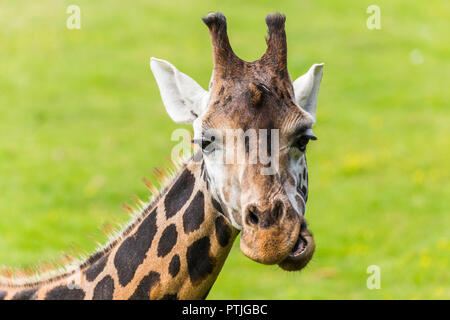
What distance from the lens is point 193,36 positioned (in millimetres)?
28797

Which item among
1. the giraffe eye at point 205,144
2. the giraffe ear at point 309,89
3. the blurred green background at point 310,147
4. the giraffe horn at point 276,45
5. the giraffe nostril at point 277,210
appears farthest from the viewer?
the blurred green background at point 310,147

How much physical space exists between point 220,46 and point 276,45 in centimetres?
45

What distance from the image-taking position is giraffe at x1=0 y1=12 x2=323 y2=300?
231 inches

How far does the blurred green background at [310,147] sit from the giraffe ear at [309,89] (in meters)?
7.75

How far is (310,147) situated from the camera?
802 inches

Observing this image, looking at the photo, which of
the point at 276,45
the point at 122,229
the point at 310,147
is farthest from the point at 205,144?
the point at 310,147

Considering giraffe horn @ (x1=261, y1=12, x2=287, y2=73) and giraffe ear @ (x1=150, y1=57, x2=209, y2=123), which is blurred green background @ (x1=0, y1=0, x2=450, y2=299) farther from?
giraffe horn @ (x1=261, y1=12, x2=287, y2=73)

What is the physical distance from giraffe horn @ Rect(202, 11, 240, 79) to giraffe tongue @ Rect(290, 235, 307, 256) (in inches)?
57.3

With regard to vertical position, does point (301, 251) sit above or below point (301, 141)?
below

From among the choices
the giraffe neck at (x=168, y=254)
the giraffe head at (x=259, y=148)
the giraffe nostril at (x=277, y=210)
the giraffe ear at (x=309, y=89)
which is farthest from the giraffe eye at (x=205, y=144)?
the giraffe ear at (x=309, y=89)

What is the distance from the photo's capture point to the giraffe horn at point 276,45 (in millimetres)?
6336

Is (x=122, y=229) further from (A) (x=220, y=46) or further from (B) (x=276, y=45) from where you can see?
(B) (x=276, y=45)

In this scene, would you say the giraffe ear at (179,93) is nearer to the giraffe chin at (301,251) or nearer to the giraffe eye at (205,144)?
the giraffe eye at (205,144)

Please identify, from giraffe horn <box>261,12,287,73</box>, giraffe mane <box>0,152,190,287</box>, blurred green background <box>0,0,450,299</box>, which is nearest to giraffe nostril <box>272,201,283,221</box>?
giraffe horn <box>261,12,287,73</box>
